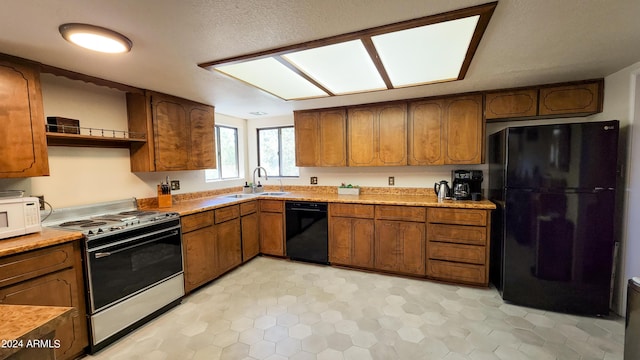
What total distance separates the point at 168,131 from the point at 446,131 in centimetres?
325

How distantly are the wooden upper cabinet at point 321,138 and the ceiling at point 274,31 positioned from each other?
162 cm

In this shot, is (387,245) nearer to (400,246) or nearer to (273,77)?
(400,246)

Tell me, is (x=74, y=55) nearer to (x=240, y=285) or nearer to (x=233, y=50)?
(x=233, y=50)

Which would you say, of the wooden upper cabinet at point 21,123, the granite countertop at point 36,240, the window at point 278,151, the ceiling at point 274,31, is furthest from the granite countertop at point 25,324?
the window at point 278,151

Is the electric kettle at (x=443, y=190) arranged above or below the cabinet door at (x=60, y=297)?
above

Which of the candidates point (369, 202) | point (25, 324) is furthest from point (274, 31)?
point (369, 202)

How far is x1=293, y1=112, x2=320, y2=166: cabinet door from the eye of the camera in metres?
3.88

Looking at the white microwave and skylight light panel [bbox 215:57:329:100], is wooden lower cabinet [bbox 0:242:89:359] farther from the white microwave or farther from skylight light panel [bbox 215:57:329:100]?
skylight light panel [bbox 215:57:329:100]

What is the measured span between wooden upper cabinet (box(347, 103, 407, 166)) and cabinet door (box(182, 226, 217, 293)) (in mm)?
2058

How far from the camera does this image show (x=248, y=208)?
366 cm

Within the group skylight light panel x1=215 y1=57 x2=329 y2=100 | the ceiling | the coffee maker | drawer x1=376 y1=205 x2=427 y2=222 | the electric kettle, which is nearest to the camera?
the ceiling

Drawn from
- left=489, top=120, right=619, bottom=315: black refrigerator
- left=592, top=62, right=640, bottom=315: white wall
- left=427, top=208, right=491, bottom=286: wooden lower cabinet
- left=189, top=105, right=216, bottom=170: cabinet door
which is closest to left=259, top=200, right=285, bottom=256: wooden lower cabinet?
left=189, top=105, right=216, bottom=170: cabinet door

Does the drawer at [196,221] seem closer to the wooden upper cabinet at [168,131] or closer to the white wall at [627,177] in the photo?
the wooden upper cabinet at [168,131]

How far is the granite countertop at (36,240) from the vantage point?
1587 mm
